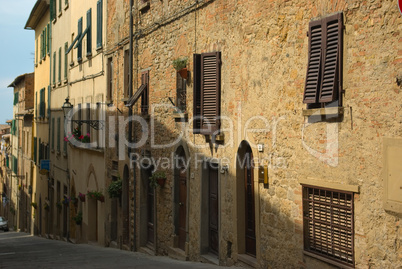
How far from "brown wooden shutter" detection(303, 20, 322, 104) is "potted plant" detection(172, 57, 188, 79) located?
14.5 ft

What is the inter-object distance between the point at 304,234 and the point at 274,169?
1.25 m

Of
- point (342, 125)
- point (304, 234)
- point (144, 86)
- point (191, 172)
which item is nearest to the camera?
point (342, 125)

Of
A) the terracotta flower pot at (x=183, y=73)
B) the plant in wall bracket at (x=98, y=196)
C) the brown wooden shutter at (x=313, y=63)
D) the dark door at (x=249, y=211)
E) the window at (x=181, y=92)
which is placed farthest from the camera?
the plant in wall bracket at (x=98, y=196)

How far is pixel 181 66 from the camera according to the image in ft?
39.6

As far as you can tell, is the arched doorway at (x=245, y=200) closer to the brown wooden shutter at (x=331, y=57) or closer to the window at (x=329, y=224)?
the window at (x=329, y=224)

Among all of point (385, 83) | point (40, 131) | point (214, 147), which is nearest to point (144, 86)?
point (214, 147)

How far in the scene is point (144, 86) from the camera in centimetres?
1475

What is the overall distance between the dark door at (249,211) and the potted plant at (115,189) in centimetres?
728

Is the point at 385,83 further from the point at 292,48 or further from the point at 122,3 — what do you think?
the point at 122,3

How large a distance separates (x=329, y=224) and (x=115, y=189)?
388 inches

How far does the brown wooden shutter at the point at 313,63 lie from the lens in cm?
774

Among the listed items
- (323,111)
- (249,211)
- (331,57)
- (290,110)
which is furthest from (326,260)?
(331,57)

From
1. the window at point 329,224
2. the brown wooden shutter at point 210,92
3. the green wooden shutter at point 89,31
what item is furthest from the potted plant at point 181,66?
the green wooden shutter at point 89,31

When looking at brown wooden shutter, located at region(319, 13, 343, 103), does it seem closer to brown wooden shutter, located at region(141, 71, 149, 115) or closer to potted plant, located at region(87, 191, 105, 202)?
brown wooden shutter, located at region(141, 71, 149, 115)
